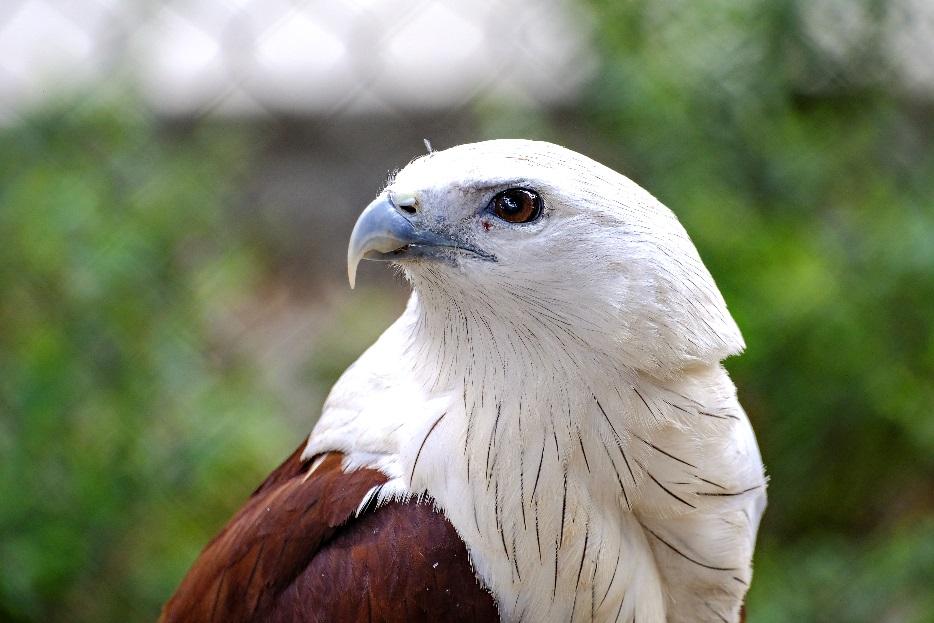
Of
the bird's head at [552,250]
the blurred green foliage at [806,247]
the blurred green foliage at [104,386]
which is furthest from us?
the blurred green foliage at [806,247]

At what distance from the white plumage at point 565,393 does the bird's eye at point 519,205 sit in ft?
0.05

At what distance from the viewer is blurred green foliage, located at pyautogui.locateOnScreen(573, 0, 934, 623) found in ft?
12.6

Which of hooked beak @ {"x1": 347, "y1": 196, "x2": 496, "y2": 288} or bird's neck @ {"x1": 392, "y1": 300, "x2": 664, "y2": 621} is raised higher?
hooked beak @ {"x1": 347, "y1": 196, "x2": 496, "y2": 288}

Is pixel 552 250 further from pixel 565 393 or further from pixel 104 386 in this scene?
pixel 104 386

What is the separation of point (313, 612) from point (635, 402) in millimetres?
735

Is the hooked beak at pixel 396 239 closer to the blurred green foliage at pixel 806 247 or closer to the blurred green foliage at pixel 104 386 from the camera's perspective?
the blurred green foliage at pixel 104 386

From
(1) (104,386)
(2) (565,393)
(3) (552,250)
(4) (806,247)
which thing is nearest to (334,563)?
(2) (565,393)

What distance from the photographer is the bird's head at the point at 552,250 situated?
6.01 feet

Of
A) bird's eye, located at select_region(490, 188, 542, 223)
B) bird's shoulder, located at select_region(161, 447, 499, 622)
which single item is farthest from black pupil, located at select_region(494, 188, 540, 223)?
bird's shoulder, located at select_region(161, 447, 499, 622)

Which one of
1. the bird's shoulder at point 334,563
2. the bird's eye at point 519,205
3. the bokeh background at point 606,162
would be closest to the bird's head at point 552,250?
the bird's eye at point 519,205

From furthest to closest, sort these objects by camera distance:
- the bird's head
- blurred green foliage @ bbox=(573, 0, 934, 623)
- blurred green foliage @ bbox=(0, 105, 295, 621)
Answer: blurred green foliage @ bbox=(573, 0, 934, 623)
blurred green foliage @ bbox=(0, 105, 295, 621)
the bird's head

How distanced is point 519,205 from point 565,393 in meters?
0.35

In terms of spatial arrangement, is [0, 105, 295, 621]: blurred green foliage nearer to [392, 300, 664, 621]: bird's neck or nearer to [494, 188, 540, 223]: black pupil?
[392, 300, 664, 621]: bird's neck

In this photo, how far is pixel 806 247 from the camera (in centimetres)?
398
